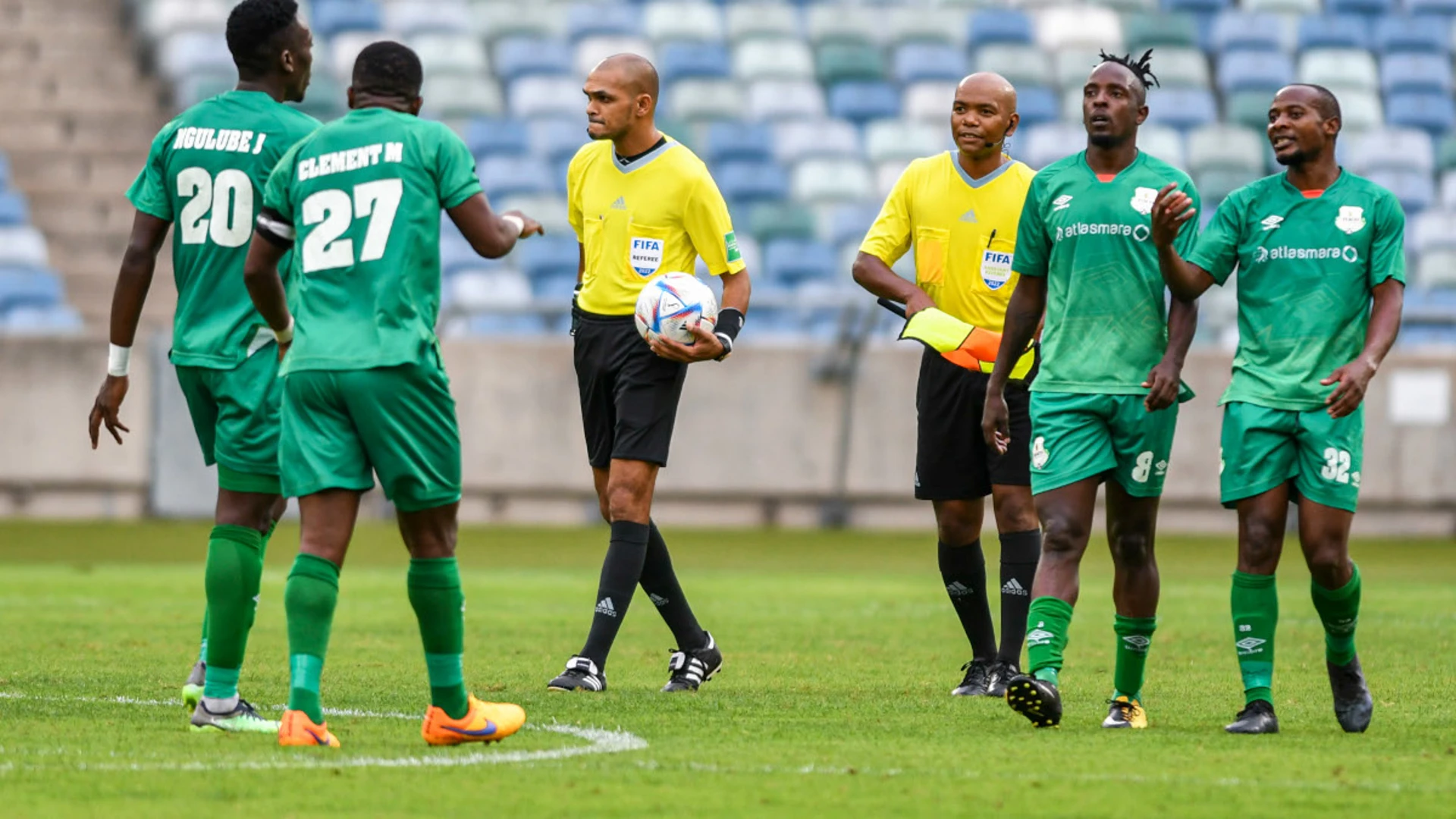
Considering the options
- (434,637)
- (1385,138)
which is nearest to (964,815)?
(434,637)

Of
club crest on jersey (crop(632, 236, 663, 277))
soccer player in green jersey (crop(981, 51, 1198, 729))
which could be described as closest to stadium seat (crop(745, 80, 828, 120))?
club crest on jersey (crop(632, 236, 663, 277))

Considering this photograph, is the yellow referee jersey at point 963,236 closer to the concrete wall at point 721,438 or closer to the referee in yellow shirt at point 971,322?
the referee in yellow shirt at point 971,322

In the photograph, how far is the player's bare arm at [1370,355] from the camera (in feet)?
21.2

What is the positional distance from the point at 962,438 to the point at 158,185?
317 centimetres

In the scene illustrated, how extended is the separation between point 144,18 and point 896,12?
8.83 m

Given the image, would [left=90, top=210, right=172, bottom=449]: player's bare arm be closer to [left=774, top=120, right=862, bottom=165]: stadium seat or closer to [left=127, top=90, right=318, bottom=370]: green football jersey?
[left=127, top=90, right=318, bottom=370]: green football jersey

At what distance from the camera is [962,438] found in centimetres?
818

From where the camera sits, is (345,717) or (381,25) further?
(381,25)

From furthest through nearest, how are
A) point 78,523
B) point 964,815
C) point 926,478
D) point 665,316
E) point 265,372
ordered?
point 78,523, point 926,478, point 665,316, point 265,372, point 964,815

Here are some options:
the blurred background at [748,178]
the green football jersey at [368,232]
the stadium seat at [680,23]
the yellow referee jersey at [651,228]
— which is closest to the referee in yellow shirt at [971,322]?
the yellow referee jersey at [651,228]

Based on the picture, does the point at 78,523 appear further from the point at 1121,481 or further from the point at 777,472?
the point at 1121,481

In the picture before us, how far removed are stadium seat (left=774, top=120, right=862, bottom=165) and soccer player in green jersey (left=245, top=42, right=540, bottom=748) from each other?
18008 mm

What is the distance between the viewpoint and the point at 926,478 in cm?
825

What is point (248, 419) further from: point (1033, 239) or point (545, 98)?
point (545, 98)
